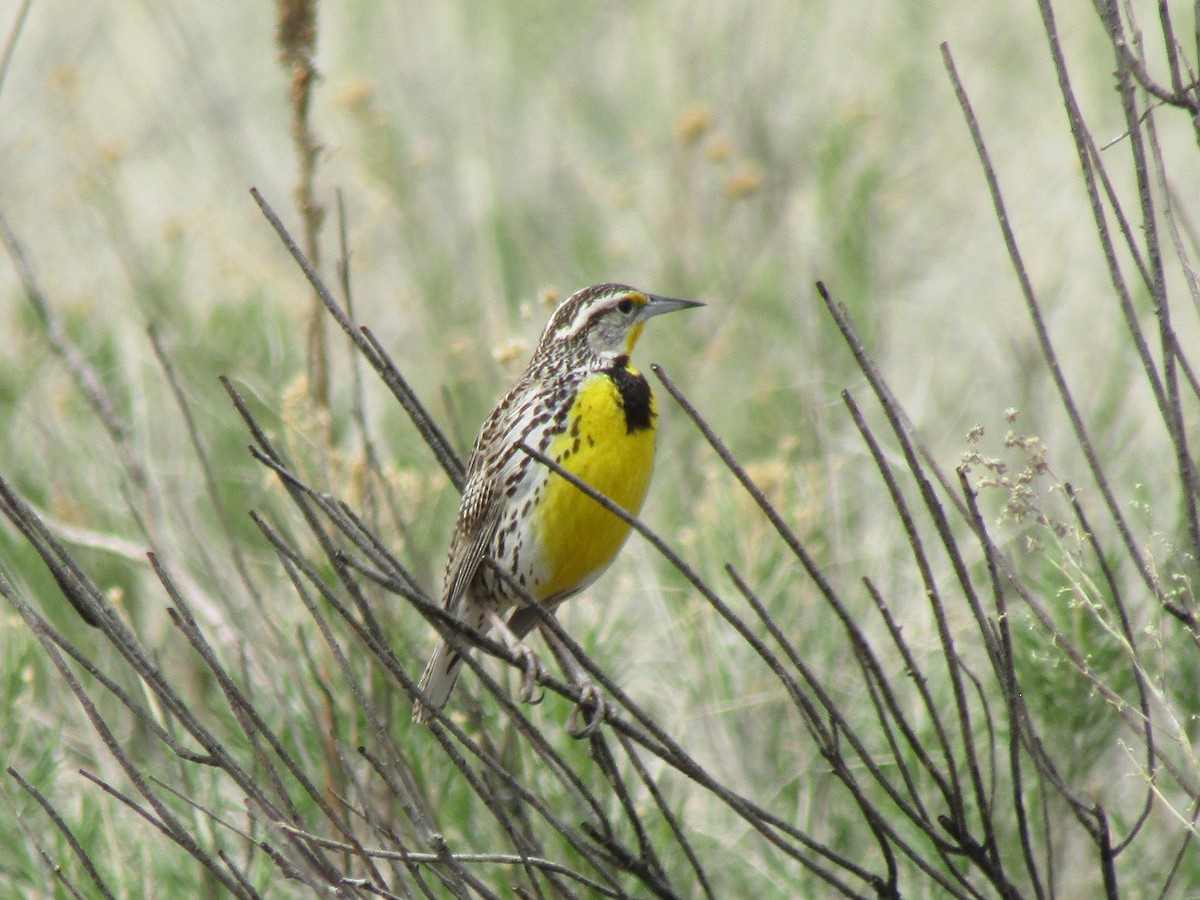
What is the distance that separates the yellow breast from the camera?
2871mm

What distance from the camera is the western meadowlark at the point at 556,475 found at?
2.89 m

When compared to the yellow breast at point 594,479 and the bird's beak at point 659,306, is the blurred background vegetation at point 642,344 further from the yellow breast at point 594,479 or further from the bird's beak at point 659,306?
the bird's beak at point 659,306

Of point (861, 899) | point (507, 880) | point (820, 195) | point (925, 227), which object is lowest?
point (861, 899)

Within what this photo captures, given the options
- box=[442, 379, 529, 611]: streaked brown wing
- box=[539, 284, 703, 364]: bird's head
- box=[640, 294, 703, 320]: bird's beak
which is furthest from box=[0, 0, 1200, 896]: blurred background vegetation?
box=[640, 294, 703, 320]: bird's beak

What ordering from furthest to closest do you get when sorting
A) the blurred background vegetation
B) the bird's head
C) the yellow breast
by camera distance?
the bird's head, the blurred background vegetation, the yellow breast

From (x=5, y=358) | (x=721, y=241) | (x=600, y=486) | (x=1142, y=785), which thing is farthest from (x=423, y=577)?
(x=721, y=241)

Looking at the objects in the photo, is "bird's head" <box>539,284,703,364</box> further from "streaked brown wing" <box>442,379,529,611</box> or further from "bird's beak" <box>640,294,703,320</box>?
"streaked brown wing" <box>442,379,529,611</box>

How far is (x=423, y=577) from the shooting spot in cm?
284

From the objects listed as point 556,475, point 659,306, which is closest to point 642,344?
point 659,306

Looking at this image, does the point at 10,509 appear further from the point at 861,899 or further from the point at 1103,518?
the point at 1103,518

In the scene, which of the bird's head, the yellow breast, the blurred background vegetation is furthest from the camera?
the bird's head

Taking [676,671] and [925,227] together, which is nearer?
[676,671]

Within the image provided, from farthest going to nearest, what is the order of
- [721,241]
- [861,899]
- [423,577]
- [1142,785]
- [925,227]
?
[925,227]
[721,241]
[1142,785]
[423,577]
[861,899]

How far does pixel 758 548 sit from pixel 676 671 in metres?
A: 0.40
